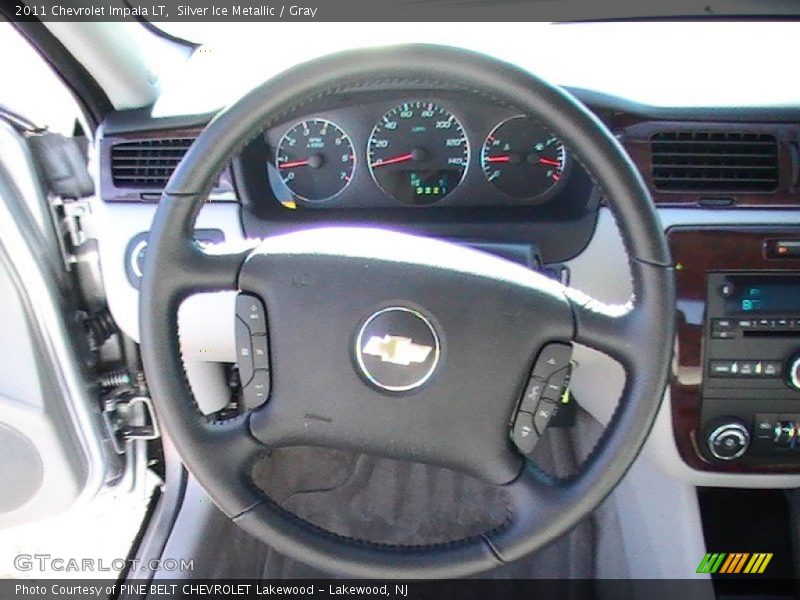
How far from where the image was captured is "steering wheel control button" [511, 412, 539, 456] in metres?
1.10

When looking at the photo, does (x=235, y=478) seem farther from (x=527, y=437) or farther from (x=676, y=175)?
(x=676, y=175)

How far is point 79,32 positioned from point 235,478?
2.79 feet

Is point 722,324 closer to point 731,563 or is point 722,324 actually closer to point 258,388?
point 731,563

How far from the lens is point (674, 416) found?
1511mm

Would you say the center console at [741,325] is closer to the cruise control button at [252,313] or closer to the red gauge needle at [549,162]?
the red gauge needle at [549,162]

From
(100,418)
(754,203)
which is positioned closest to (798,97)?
(754,203)

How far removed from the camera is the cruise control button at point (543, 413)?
1.09 metres

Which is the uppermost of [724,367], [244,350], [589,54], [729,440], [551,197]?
[589,54]

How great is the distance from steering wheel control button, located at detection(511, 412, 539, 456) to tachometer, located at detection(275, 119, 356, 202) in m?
0.63

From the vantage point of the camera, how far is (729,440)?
4.93ft

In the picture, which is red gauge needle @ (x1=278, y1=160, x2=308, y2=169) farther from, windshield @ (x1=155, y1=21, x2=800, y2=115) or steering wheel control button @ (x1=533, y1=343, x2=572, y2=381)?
steering wheel control button @ (x1=533, y1=343, x2=572, y2=381)

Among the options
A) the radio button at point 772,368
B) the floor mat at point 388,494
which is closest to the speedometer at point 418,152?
the radio button at point 772,368

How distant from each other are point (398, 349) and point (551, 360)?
0.19 m

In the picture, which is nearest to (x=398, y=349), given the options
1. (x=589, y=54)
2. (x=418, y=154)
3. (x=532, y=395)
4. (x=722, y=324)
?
(x=532, y=395)
